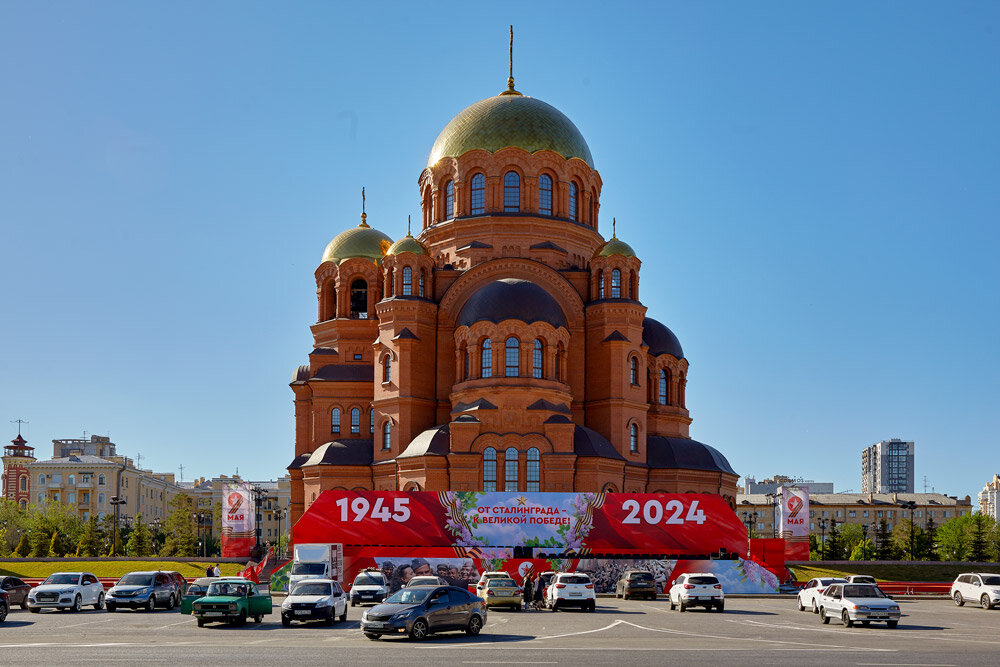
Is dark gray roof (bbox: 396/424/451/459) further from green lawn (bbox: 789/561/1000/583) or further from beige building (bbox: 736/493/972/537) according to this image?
beige building (bbox: 736/493/972/537)

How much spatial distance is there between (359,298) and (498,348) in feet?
55.2

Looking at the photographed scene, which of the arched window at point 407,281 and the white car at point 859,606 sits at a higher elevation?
the arched window at point 407,281

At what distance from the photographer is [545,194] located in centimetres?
6631

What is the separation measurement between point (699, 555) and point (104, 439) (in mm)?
111570

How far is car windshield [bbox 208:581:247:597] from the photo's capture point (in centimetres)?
3022

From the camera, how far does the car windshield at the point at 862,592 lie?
100 ft

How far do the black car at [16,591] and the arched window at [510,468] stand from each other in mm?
23762

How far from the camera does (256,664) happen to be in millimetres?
20344

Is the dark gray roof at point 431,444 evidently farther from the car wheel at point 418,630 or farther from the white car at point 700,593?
the car wheel at point 418,630

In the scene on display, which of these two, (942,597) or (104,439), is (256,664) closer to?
(942,597)

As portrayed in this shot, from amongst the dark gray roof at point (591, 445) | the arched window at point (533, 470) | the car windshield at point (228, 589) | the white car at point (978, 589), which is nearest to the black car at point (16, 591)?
the car windshield at point (228, 589)

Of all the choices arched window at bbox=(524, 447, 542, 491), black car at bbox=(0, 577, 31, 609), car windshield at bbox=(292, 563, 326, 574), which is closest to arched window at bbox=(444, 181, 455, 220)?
arched window at bbox=(524, 447, 542, 491)

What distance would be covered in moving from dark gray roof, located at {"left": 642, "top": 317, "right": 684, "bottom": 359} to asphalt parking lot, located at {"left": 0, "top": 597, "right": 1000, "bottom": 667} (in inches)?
1331

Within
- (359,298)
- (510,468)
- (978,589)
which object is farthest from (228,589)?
(359,298)
